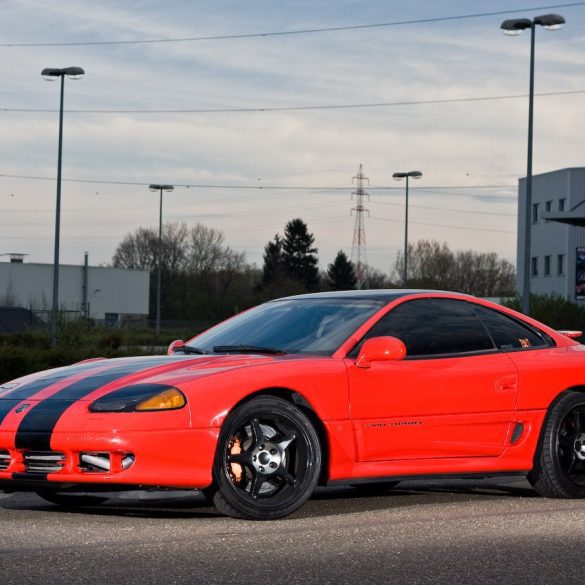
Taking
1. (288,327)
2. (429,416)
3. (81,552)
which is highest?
(288,327)

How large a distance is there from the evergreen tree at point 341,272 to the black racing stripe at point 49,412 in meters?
126

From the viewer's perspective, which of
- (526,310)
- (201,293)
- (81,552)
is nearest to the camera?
(81,552)

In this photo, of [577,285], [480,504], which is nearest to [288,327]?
[480,504]

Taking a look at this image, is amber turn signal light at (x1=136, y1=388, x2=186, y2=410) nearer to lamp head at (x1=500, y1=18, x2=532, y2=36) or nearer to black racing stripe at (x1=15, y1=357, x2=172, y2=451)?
black racing stripe at (x1=15, y1=357, x2=172, y2=451)

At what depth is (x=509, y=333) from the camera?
9.18 m

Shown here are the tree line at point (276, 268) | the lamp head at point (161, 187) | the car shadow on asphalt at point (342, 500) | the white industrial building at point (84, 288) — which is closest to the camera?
the car shadow on asphalt at point (342, 500)

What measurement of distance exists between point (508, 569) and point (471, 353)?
9.44 feet

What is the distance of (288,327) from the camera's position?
8.64m

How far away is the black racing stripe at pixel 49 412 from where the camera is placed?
Result: 7.48 m

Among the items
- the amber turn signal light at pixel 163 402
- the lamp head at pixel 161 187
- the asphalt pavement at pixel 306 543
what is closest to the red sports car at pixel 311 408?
the amber turn signal light at pixel 163 402

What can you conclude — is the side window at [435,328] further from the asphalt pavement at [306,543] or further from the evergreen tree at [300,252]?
the evergreen tree at [300,252]

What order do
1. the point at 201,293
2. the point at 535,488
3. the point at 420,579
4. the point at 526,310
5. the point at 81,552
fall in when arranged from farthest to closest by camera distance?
the point at 201,293 → the point at 526,310 → the point at 535,488 → the point at 81,552 → the point at 420,579

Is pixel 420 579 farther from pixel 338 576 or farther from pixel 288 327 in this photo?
pixel 288 327

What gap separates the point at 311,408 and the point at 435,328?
1.27 meters
